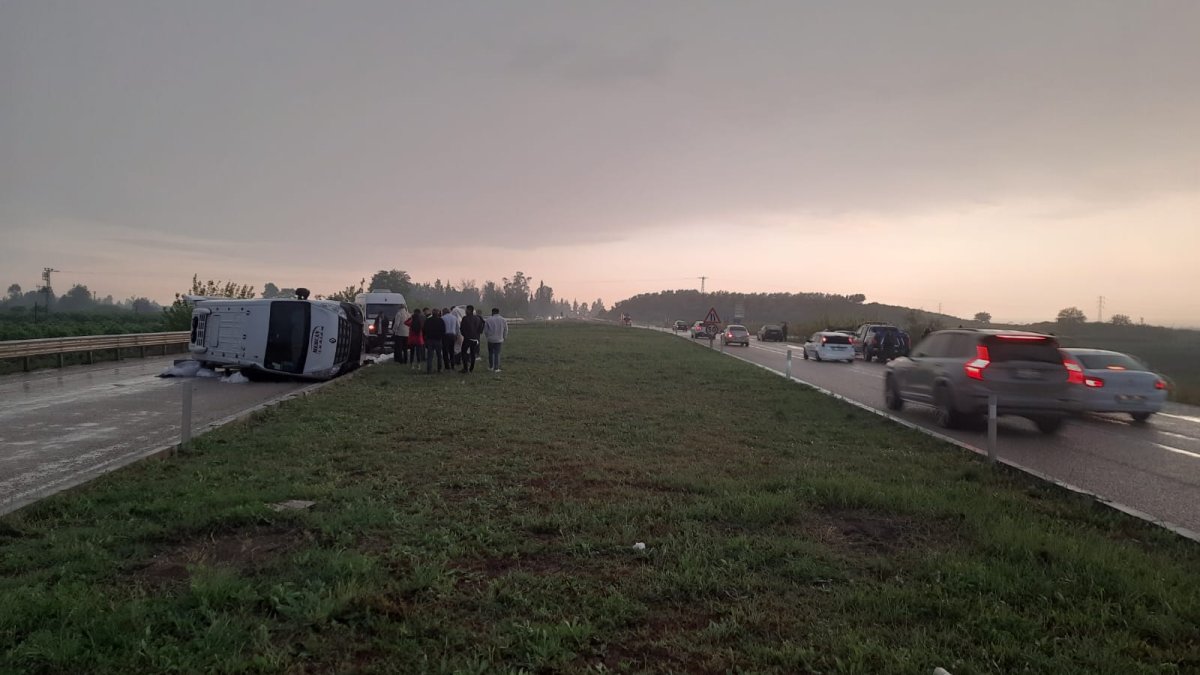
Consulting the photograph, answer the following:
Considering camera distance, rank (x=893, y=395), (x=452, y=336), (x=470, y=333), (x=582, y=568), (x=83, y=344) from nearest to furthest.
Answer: (x=582, y=568) → (x=893, y=395) → (x=470, y=333) → (x=452, y=336) → (x=83, y=344)

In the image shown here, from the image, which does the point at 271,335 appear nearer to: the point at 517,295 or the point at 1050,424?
the point at 1050,424

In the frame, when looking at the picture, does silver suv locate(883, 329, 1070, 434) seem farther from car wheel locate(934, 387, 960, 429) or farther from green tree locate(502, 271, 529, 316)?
green tree locate(502, 271, 529, 316)

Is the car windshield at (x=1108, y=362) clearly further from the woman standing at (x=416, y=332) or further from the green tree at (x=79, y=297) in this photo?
the green tree at (x=79, y=297)

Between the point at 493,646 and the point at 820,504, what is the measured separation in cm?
390

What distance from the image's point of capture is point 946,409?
40.1 ft

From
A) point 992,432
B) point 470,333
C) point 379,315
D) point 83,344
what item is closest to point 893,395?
point 992,432

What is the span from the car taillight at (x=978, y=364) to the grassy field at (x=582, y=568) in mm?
3547

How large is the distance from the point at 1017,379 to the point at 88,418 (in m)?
15.9

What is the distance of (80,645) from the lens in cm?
344

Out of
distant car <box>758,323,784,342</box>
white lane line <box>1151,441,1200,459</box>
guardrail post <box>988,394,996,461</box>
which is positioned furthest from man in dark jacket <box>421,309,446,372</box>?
distant car <box>758,323,784,342</box>

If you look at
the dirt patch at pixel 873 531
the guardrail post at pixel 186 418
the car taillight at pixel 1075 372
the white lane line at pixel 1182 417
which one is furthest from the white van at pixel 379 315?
the white lane line at pixel 1182 417

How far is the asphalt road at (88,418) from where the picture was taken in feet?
24.7

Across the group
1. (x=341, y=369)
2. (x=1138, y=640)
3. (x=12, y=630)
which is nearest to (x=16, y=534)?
(x=12, y=630)

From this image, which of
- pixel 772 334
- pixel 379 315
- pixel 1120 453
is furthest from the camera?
pixel 772 334
